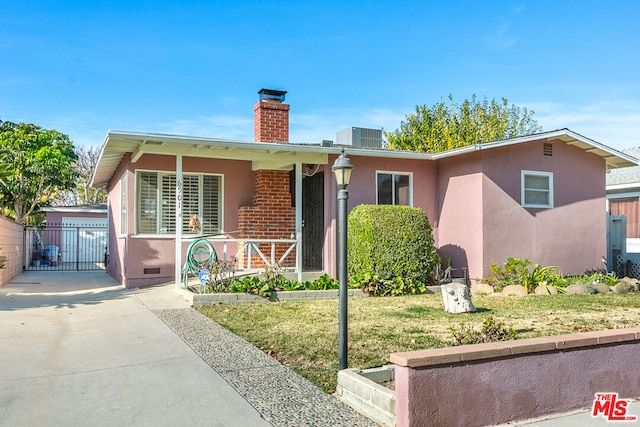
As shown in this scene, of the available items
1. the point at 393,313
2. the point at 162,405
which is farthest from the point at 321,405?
the point at 393,313

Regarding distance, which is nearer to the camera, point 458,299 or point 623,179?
point 458,299

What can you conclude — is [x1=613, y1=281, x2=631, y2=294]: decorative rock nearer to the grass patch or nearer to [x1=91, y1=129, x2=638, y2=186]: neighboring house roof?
the grass patch

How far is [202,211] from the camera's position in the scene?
1245 cm

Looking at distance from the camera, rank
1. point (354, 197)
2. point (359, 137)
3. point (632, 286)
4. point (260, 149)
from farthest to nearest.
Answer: point (359, 137), point (354, 197), point (632, 286), point (260, 149)

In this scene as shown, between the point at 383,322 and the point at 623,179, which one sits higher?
the point at 623,179

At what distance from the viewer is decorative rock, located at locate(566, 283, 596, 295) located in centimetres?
1088

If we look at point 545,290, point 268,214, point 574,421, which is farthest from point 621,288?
point 574,421

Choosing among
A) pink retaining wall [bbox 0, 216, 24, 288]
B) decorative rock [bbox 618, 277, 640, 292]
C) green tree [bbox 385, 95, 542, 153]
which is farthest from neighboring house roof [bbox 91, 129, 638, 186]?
green tree [bbox 385, 95, 542, 153]

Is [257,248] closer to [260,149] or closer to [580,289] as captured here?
[260,149]

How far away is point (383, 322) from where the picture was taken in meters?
7.77

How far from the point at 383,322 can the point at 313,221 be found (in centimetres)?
563

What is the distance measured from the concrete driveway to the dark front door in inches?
175

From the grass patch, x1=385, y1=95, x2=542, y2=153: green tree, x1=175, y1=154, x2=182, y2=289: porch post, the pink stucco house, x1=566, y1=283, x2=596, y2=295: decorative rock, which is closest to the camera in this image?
the grass patch

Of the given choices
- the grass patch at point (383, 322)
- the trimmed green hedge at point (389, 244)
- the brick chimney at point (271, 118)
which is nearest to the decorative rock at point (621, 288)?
the grass patch at point (383, 322)
